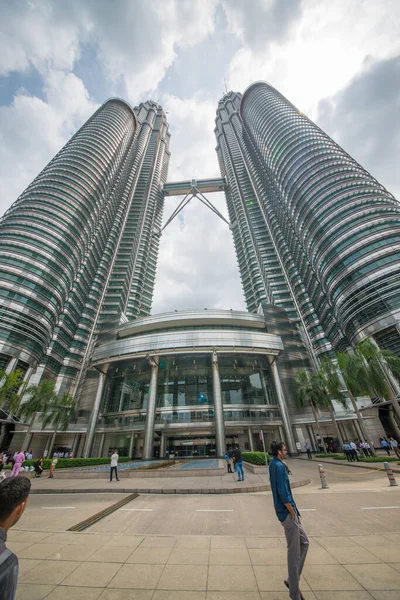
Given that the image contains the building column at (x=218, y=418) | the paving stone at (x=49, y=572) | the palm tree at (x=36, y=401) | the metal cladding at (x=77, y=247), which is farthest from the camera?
the metal cladding at (x=77, y=247)

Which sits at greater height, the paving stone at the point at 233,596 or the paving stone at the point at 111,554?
the paving stone at the point at 111,554

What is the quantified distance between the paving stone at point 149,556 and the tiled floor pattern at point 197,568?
0.06ft

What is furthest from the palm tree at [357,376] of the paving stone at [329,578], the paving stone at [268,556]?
the paving stone at [329,578]

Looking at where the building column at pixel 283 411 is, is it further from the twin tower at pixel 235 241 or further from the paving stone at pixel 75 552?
the paving stone at pixel 75 552

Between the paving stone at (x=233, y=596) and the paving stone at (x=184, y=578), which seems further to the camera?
the paving stone at (x=184, y=578)

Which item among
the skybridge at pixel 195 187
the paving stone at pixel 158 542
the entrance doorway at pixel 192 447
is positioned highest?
the skybridge at pixel 195 187

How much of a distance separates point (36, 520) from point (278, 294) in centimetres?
7020

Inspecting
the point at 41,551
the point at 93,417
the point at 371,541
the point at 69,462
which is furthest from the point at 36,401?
the point at 371,541

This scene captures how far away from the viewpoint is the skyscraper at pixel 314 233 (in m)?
40.7

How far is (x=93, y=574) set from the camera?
4.16 metres

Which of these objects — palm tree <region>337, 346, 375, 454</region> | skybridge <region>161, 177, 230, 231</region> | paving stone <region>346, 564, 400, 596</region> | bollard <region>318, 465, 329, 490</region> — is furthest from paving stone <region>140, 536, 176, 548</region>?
skybridge <region>161, 177, 230, 231</region>

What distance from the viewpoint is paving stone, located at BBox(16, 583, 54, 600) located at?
11.5ft

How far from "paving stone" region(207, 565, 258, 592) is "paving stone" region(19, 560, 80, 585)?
246cm

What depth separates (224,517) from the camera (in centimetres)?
733
